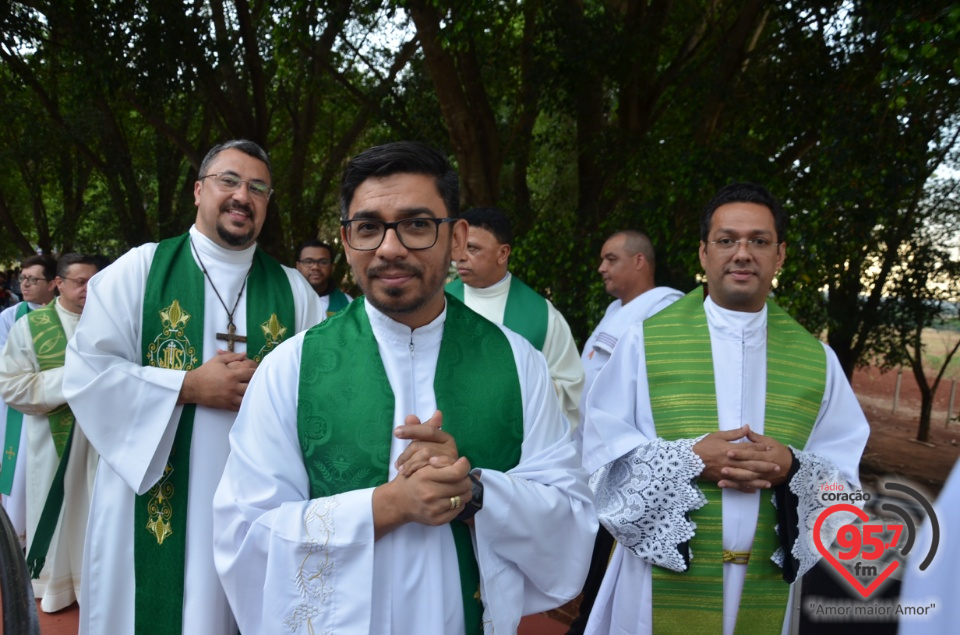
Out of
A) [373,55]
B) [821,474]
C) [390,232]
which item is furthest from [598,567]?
[373,55]

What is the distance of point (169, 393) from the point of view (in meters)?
2.81

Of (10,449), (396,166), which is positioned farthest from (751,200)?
(10,449)

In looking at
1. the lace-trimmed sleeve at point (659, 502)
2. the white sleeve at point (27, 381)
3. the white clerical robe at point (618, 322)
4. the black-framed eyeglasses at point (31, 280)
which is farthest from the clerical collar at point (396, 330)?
the black-framed eyeglasses at point (31, 280)

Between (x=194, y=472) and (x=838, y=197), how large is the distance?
436 cm

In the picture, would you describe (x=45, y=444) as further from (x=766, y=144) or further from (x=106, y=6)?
(x=766, y=144)

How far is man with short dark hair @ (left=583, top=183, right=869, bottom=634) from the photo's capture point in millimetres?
2816

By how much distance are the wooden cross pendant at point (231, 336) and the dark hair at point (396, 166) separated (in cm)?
119

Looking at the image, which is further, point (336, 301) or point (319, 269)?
point (336, 301)

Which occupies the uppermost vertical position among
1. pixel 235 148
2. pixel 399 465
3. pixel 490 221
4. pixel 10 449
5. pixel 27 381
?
pixel 235 148

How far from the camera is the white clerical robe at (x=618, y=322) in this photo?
15.9 ft

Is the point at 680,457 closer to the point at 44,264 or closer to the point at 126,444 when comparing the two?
the point at 126,444

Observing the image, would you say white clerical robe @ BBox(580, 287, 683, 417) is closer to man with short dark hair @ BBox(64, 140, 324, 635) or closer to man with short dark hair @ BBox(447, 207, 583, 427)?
man with short dark hair @ BBox(447, 207, 583, 427)

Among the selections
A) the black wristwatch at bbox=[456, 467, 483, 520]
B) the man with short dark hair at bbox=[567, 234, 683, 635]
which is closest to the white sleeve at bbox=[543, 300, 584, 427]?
the man with short dark hair at bbox=[567, 234, 683, 635]

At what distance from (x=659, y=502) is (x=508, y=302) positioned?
2.22m
